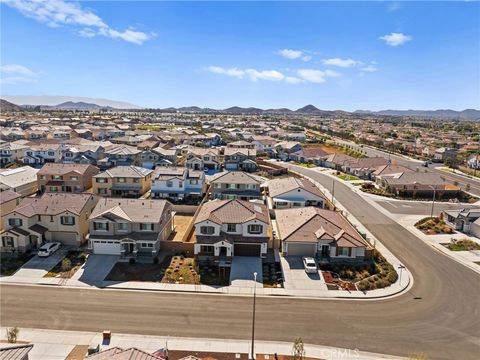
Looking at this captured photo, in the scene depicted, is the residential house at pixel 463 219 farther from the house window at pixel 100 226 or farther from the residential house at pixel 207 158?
the residential house at pixel 207 158


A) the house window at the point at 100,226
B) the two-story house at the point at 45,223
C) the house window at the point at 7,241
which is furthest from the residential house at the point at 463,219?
the house window at the point at 7,241

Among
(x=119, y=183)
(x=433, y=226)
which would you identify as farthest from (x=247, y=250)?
(x=119, y=183)

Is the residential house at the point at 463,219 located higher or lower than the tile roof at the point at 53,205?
lower

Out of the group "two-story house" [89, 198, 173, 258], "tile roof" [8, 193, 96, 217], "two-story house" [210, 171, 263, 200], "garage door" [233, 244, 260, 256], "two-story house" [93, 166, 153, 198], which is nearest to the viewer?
"two-story house" [89, 198, 173, 258]

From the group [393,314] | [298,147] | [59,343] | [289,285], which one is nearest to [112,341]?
[59,343]

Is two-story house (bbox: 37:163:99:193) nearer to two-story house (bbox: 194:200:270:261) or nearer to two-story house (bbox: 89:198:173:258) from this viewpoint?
two-story house (bbox: 89:198:173:258)

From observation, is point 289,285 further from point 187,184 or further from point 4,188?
point 4,188

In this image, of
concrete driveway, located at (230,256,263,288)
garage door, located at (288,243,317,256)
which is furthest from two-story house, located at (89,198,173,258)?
garage door, located at (288,243,317,256)
